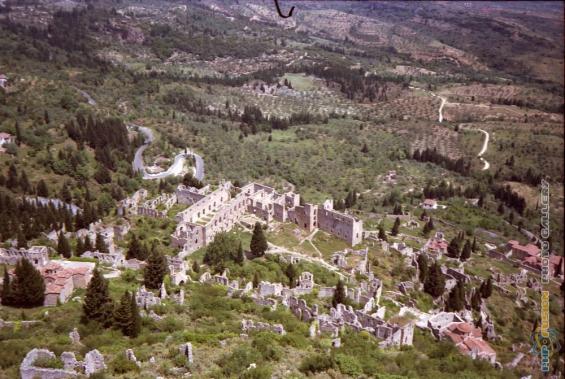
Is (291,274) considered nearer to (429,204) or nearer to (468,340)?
(468,340)

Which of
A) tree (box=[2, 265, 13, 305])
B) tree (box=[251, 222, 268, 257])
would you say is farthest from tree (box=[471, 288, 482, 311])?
tree (box=[2, 265, 13, 305])

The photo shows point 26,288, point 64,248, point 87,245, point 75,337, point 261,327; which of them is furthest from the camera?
point 87,245

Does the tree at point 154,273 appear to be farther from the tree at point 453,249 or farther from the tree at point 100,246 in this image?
the tree at point 453,249

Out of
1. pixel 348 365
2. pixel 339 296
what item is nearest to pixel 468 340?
pixel 339 296

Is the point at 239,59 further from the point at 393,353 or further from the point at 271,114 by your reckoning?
the point at 393,353

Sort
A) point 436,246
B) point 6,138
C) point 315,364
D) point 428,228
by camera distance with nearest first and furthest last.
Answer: point 315,364, point 436,246, point 6,138, point 428,228

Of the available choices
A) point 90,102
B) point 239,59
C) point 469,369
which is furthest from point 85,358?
point 239,59
